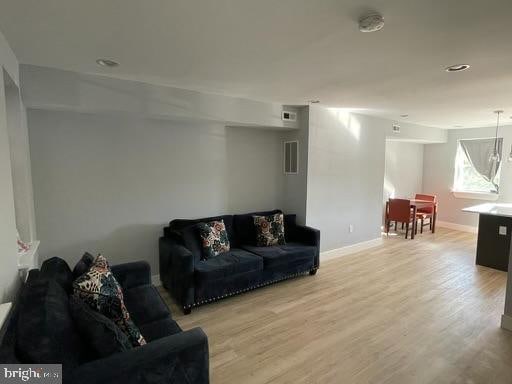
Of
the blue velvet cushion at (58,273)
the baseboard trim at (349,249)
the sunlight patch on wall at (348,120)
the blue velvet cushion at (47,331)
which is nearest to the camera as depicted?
the blue velvet cushion at (47,331)

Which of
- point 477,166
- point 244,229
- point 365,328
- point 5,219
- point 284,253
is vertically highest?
point 477,166

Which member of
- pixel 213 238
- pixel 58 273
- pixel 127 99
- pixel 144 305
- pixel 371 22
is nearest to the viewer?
pixel 371 22

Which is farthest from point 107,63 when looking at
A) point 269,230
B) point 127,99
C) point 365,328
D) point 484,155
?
point 484,155

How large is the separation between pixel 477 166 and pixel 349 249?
4.04 m

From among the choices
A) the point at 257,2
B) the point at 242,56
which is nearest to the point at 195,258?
the point at 242,56

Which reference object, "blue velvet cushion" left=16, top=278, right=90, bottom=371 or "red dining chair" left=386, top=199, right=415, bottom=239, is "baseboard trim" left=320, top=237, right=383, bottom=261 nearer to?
"red dining chair" left=386, top=199, right=415, bottom=239

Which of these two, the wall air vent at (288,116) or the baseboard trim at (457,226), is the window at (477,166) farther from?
the wall air vent at (288,116)

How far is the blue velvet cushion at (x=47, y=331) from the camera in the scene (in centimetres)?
117

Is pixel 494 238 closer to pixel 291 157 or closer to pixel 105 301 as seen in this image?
pixel 291 157

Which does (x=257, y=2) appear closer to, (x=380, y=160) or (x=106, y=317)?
(x=106, y=317)

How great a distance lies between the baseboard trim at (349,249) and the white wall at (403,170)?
161 cm

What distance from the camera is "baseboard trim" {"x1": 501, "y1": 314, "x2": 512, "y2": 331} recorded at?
2.63 m
